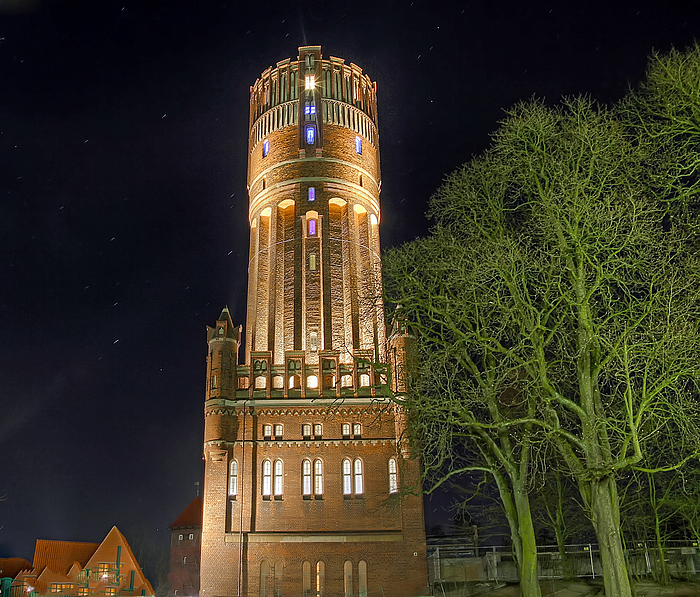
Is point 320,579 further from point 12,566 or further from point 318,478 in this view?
point 12,566

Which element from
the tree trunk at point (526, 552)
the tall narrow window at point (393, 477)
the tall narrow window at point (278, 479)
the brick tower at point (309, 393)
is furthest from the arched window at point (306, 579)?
the tree trunk at point (526, 552)

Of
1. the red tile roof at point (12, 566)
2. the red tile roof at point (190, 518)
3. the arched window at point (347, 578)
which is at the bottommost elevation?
the arched window at point (347, 578)

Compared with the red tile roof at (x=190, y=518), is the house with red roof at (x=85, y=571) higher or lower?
lower

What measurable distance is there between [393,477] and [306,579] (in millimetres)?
6361

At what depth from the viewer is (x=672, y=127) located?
14.3 meters

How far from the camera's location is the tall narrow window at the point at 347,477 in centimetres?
3316

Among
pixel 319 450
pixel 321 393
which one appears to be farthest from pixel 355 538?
pixel 321 393

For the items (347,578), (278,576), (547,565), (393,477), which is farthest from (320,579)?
(547,565)

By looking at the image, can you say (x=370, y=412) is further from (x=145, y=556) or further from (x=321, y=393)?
(x=145, y=556)

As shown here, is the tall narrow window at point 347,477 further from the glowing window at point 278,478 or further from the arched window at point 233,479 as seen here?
the arched window at point 233,479

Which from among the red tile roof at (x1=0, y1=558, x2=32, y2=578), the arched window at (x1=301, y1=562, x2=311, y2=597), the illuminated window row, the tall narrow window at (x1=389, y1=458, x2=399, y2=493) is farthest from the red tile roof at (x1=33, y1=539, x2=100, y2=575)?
the tall narrow window at (x1=389, y1=458, x2=399, y2=493)

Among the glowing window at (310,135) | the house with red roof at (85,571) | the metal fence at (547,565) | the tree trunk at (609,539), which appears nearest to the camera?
the tree trunk at (609,539)

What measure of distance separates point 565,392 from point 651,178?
838 centimetres

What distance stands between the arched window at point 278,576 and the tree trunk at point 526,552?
16668 millimetres
